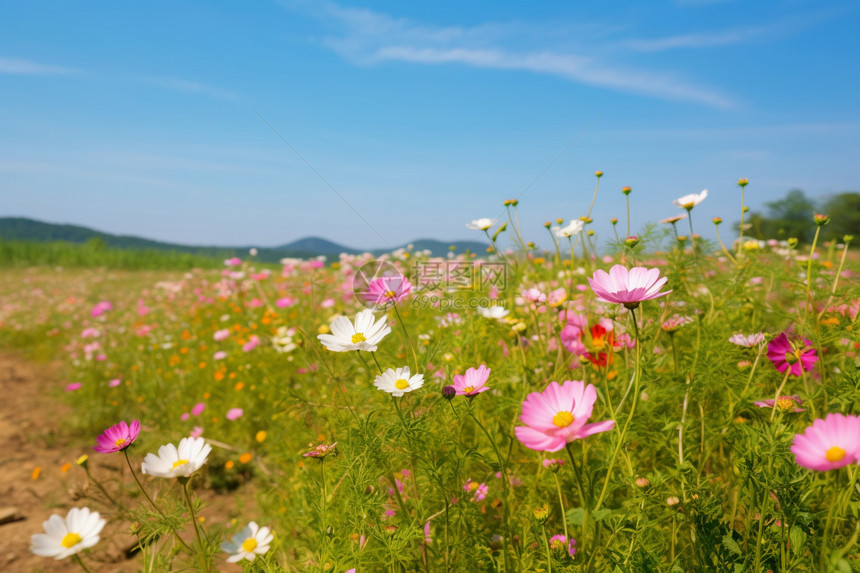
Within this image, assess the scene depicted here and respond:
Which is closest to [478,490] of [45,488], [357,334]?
[357,334]

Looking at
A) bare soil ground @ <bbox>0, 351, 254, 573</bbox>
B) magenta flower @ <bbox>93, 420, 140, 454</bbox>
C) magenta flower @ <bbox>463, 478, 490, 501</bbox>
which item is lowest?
bare soil ground @ <bbox>0, 351, 254, 573</bbox>

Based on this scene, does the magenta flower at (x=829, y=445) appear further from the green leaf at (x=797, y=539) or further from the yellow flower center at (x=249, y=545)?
the yellow flower center at (x=249, y=545)

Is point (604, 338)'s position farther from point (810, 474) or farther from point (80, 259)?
point (80, 259)

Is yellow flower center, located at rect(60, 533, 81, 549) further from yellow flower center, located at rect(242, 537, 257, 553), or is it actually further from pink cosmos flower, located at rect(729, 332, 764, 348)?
pink cosmos flower, located at rect(729, 332, 764, 348)

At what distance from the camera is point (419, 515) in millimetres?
1023

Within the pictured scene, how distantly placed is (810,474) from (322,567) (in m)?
1.03

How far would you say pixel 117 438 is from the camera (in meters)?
1.05

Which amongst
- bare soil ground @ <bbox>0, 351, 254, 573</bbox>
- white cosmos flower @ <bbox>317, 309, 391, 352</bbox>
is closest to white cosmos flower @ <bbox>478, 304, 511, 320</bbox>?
white cosmos flower @ <bbox>317, 309, 391, 352</bbox>

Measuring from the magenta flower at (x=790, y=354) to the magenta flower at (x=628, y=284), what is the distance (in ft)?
1.89

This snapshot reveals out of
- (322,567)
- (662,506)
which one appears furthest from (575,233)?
(322,567)

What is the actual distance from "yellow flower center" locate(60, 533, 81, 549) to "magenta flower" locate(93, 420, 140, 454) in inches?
6.4

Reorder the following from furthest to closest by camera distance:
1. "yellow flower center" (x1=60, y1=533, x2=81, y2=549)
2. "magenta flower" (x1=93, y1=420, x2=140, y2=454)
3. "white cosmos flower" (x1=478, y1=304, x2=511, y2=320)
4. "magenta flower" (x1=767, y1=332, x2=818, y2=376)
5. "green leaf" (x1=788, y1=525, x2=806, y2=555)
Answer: "white cosmos flower" (x1=478, y1=304, x2=511, y2=320) < "magenta flower" (x1=767, y1=332, x2=818, y2=376) < "magenta flower" (x1=93, y1=420, x2=140, y2=454) < "yellow flower center" (x1=60, y1=533, x2=81, y2=549) < "green leaf" (x1=788, y1=525, x2=806, y2=555)

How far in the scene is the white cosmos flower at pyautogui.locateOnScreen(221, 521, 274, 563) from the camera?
1.05m

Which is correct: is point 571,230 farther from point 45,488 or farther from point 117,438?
point 45,488
